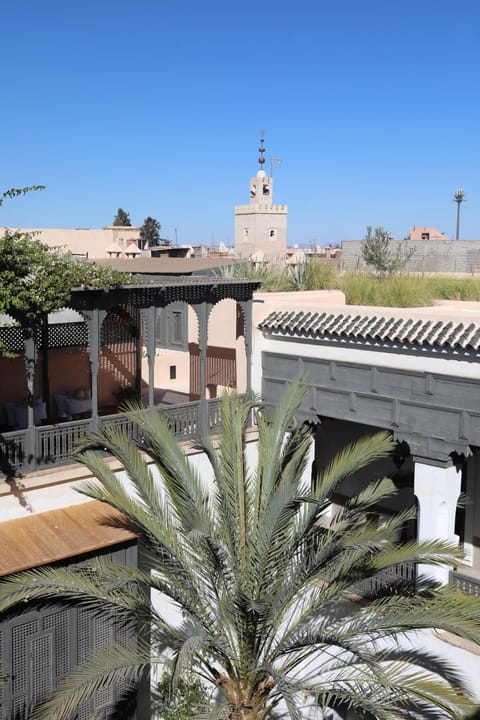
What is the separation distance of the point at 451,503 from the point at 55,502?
5.21 m

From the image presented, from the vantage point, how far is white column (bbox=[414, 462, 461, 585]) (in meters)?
9.58

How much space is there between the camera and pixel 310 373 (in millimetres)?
11242

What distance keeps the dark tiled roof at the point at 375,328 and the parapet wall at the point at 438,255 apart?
13895 mm

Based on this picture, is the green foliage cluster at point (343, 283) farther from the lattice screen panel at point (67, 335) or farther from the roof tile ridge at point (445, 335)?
the roof tile ridge at point (445, 335)

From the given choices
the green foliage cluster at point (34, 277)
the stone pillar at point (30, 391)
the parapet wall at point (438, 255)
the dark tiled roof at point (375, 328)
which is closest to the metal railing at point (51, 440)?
the stone pillar at point (30, 391)

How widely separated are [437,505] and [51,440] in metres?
5.15

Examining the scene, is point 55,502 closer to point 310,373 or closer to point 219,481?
point 219,481

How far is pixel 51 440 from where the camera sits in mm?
9320

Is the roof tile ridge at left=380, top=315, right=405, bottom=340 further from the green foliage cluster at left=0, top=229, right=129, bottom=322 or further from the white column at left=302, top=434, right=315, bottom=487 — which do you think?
the green foliage cluster at left=0, top=229, right=129, bottom=322

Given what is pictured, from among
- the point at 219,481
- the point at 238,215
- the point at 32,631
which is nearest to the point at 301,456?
the point at 219,481

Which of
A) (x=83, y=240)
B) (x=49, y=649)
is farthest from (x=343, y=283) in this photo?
(x=83, y=240)

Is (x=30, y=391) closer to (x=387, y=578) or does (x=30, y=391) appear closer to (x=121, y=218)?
(x=387, y=578)

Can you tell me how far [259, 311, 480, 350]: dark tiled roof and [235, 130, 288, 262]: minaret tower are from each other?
3689cm

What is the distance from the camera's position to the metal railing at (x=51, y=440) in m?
8.97
